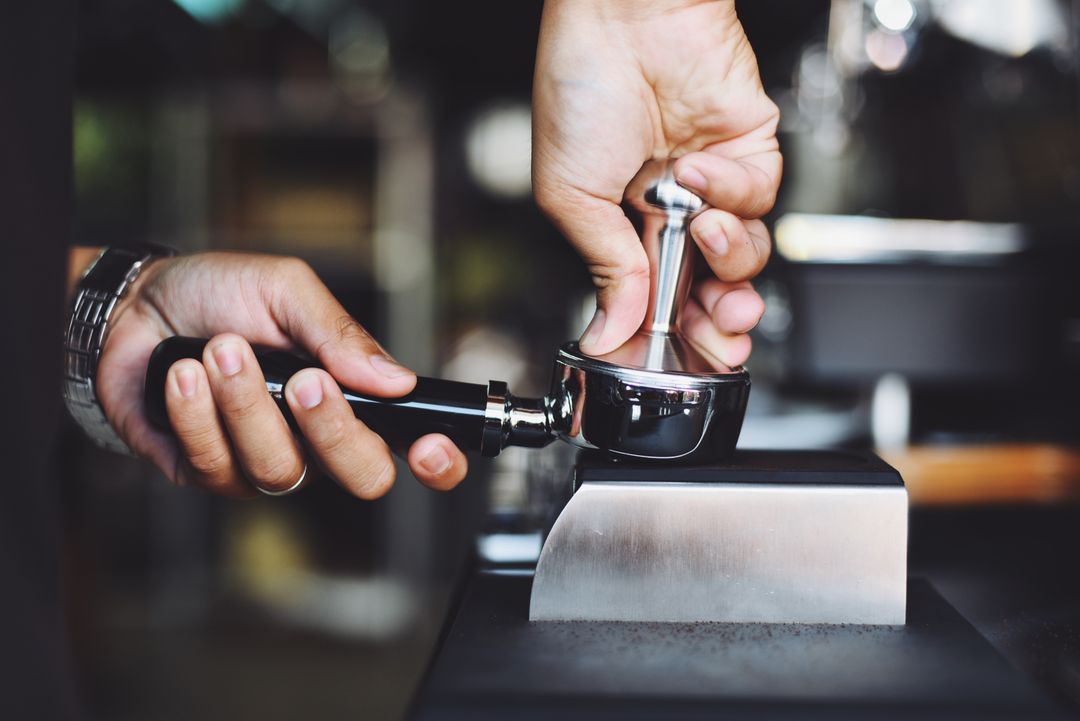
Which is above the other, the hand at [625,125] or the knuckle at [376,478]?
the hand at [625,125]

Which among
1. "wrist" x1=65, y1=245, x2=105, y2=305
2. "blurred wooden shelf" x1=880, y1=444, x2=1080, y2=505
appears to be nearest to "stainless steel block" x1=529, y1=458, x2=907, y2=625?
"wrist" x1=65, y1=245, x2=105, y2=305

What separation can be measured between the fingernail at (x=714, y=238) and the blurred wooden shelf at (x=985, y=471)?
872mm

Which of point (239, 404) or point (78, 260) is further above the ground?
point (78, 260)

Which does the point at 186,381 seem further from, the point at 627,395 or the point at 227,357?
the point at 627,395

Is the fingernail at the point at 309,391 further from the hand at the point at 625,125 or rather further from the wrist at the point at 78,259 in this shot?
the wrist at the point at 78,259

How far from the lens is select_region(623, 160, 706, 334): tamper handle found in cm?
62

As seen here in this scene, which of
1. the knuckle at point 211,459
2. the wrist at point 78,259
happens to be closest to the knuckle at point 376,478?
the knuckle at point 211,459

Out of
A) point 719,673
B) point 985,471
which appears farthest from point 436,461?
point 985,471

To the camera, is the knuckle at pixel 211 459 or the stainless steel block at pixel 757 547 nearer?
the stainless steel block at pixel 757 547

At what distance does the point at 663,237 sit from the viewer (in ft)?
2.08

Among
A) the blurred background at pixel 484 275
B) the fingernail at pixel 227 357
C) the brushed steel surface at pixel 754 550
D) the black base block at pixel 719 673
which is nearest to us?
the black base block at pixel 719 673

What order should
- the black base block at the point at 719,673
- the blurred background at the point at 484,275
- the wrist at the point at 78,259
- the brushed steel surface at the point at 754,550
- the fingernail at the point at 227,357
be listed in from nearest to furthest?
the black base block at the point at 719,673, the brushed steel surface at the point at 754,550, the fingernail at the point at 227,357, the wrist at the point at 78,259, the blurred background at the point at 484,275

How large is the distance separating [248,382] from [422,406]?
0.12 metres

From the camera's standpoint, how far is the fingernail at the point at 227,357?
2.10 feet
